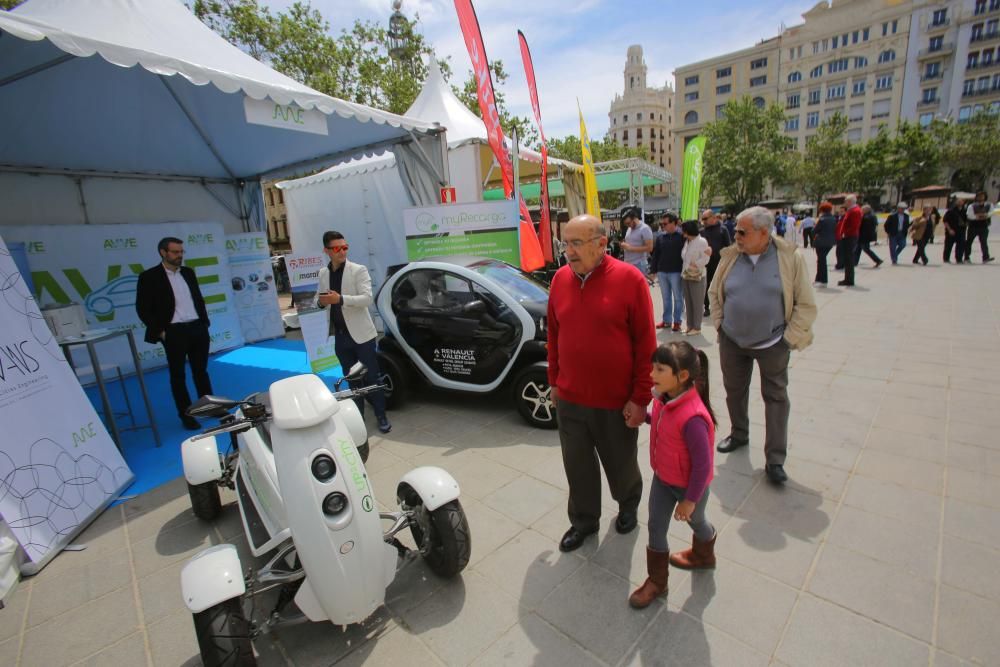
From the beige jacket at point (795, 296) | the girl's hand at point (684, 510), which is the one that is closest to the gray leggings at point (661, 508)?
the girl's hand at point (684, 510)

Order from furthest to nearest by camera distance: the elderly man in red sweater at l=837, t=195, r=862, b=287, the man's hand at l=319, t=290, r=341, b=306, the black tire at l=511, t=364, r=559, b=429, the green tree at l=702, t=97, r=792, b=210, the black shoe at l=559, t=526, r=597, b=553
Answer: the green tree at l=702, t=97, r=792, b=210 < the elderly man in red sweater at l=837, t=195, r=862, b=287 < the black tire at l=511, t=364, r=559, b=429 < the man's hand at l=319, t=290, r=341, b=306 < the black shoe at l=559, t=526, r=597, b=553

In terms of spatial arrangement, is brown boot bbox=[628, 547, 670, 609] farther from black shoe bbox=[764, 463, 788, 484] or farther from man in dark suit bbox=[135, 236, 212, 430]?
man in dark suit bbox=[135, 236, 212, 430]

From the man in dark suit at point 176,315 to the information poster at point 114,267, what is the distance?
107 inches

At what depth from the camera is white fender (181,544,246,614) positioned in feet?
5.47

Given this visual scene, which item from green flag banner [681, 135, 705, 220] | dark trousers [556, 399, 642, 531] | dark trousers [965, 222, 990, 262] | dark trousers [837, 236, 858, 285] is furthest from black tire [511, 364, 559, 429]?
dark trousers [965, 222, 990, 262]

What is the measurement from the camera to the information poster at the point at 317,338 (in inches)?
199

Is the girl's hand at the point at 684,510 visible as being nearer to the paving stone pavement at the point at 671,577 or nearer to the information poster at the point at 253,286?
the paving stone pavement at the point at 671,577

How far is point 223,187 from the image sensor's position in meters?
8.55

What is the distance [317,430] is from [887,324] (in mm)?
8179

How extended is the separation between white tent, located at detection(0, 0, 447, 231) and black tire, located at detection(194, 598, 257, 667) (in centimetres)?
360

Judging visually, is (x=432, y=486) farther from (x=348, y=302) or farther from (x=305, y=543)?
(x=348, y=302)

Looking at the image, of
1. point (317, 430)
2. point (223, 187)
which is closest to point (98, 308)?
point (223, 187)

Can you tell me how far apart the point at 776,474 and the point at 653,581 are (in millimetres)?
1453

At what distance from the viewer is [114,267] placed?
6.83m
